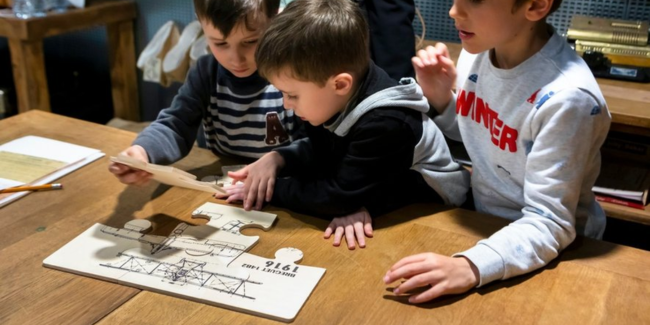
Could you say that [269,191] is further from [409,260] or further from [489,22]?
[489,22]

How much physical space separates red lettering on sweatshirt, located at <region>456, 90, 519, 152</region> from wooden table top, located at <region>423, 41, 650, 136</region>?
24.2 inches

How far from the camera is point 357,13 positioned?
1.19 meters

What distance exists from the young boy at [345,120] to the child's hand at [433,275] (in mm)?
165

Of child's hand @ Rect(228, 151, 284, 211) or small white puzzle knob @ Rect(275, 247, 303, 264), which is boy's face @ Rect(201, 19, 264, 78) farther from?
small white puzzle knob @ Rect(275, 247, 303, 264)

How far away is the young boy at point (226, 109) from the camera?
1.38 meters

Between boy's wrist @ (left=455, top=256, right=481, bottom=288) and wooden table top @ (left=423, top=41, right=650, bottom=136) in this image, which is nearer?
boy's wrist @ (left=455, top=256, right=481, bottom=288)

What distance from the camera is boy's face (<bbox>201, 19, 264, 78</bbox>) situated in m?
1.35

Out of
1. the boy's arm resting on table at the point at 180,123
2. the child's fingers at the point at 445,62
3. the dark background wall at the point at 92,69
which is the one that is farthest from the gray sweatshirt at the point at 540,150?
the dark background wall at the point at 92,69

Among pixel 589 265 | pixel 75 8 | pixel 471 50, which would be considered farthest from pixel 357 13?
pixel 75 8

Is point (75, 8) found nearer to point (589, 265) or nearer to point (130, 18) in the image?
point (130, 18)

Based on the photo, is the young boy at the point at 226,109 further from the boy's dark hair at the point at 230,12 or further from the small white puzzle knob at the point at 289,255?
the small white puzzle knob at the point at 289,255

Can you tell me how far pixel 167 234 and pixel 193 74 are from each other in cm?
49

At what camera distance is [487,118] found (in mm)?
1229

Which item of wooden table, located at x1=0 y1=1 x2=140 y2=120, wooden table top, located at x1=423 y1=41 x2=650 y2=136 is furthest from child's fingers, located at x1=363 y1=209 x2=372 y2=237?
wooden table, located at x1=0 y1=1 x2=140 y2=120
